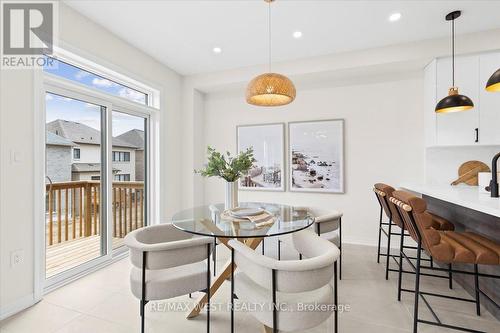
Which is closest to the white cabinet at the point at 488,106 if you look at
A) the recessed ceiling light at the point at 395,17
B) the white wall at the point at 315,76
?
the white wall at the point at 315,76

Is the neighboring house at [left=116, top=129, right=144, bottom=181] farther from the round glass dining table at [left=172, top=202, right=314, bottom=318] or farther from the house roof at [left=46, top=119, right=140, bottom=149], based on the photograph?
the round glass dining table at [left=172, top=202, right=314, bottom=318]

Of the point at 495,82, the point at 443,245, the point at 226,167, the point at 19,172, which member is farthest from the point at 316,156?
the point at 19,172

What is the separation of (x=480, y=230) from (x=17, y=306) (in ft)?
13.1

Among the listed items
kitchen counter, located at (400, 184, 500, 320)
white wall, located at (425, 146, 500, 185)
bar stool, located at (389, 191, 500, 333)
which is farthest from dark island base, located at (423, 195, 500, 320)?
white wall, located at (425, 146, 500, 185)

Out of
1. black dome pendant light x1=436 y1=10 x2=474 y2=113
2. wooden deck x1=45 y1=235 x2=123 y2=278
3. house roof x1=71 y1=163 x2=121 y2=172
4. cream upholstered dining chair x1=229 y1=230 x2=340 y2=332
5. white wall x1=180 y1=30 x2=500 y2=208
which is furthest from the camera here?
white wall x1=180 y1=30 x2=500 y2=208

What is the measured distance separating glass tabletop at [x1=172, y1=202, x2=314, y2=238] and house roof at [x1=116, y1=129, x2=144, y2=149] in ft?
5.79

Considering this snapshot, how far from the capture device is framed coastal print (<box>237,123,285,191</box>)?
13.6 feet

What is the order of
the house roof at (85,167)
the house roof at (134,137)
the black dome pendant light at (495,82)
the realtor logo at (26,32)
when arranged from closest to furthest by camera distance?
the black dome pendant light at (495,82) → the realtor logo at (26,32) → the house roof at (85,167) → the house roof at (134,137)

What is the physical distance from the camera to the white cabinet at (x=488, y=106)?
2.89m

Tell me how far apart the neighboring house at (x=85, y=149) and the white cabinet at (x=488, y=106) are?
4.60 metres

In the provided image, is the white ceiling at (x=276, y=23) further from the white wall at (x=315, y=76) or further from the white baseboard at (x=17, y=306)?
the white baseboard at (x=17, y=306)

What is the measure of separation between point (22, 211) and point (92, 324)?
1.14 m

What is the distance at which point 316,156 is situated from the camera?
3.92m

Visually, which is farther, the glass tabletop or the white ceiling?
the white ceiling
